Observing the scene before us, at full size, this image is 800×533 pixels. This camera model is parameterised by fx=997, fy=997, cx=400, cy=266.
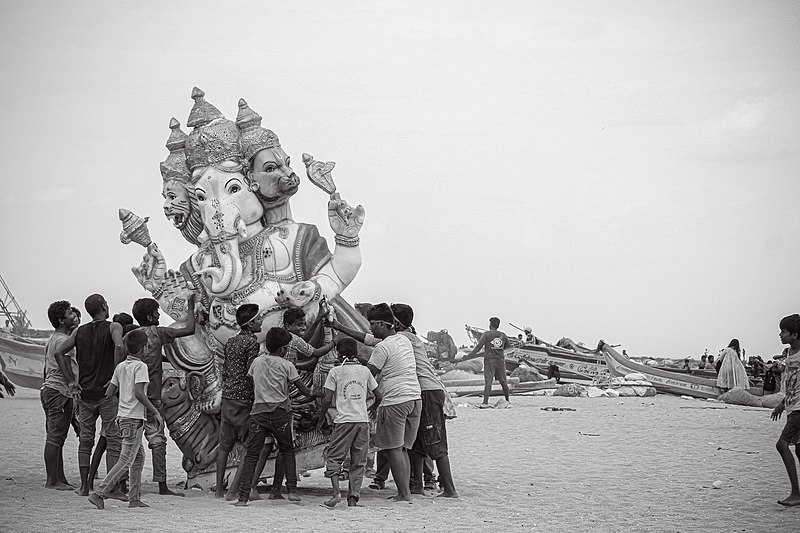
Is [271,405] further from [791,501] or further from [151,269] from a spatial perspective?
[791,501]

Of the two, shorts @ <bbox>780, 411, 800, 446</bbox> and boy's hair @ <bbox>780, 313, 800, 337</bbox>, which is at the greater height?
boy's hair @ <bbox>780, 313, 800, 337</bbox>

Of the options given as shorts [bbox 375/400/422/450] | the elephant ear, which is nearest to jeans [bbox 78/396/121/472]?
the elephant ear

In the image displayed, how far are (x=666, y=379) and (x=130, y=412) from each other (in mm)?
17823

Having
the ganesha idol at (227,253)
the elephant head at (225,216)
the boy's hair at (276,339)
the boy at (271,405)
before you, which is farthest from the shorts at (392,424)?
the elephant head at (225,216)

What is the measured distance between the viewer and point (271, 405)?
329 inches

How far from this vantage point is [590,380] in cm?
2781

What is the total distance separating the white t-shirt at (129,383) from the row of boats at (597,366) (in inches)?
668

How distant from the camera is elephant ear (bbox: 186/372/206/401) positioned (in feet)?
30.7

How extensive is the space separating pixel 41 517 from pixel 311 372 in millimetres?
2711

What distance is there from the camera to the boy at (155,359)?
893 cm

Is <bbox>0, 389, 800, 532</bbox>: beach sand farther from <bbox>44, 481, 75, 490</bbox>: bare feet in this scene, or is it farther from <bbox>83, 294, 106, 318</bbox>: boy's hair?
<bbox>83, 294, 106, 318</bbox>: boy's hair

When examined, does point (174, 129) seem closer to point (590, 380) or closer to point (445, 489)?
point (445, 489)

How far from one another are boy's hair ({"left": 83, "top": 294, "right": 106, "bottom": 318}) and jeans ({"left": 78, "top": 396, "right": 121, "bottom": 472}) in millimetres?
759

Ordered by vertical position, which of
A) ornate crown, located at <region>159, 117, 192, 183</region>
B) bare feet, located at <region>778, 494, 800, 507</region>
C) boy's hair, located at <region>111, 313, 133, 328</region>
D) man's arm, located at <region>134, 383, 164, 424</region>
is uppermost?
ornate crown, located at <region>159, 117, 192, 183</region>
